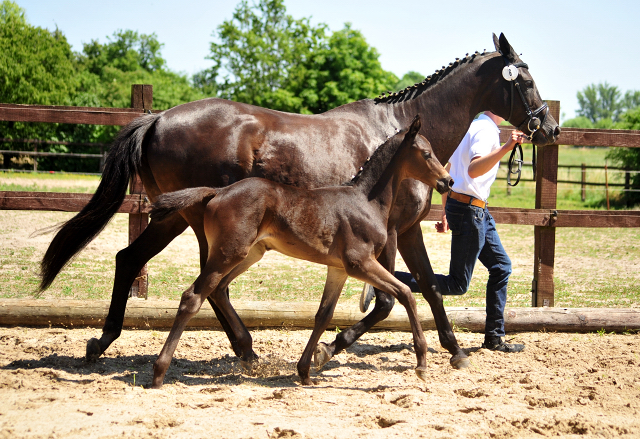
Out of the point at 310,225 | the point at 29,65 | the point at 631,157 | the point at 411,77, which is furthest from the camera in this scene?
the point at 411,77

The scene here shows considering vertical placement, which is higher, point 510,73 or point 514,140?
point 510,73

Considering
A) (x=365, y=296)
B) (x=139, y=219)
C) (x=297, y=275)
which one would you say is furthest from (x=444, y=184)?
(x=297, y=275)

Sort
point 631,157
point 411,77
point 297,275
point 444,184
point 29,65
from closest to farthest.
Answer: point 444,184 < point 297,275 < point 631,157 < point 29,65 < point 411,77

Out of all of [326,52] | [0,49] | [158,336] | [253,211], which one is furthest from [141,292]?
[0,49]

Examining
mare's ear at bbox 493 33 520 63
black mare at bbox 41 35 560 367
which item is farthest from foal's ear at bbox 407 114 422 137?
mare's ear at bbox 493 33 520 63

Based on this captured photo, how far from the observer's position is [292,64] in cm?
3381

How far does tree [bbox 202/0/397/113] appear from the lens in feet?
103

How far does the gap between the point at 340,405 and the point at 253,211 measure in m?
1.26

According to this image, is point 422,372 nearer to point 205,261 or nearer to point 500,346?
point 500,346

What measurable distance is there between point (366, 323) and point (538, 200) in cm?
266

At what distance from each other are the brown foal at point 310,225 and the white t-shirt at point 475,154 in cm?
79

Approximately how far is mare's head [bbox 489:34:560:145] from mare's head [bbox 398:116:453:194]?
3.54 feet

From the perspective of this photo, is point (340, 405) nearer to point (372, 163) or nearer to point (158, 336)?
point (372, 163)

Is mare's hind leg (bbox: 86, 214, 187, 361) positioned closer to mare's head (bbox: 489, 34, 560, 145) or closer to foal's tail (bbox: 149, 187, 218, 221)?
foal's tail (bbox: 149, 187, 218, 221)
